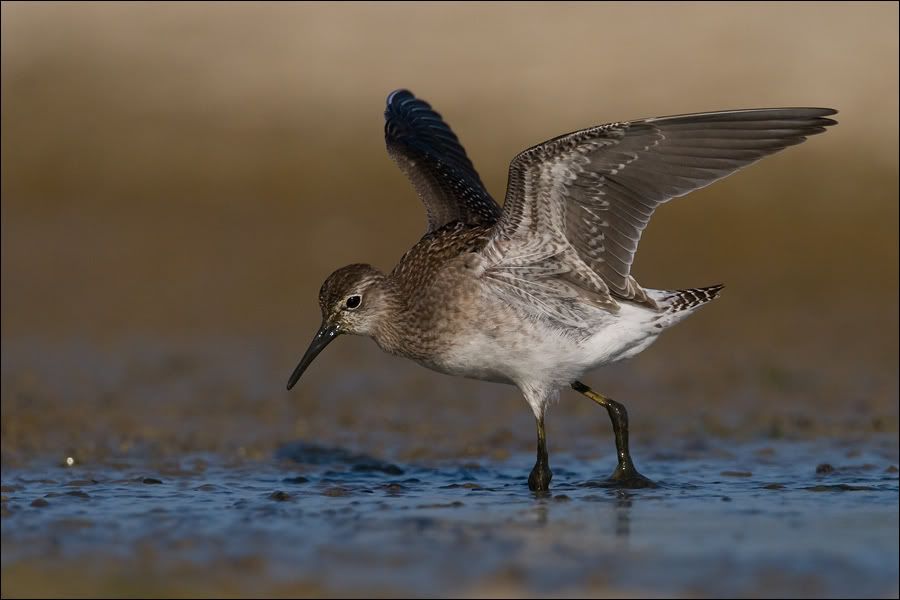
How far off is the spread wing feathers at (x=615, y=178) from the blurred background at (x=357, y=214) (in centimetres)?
233

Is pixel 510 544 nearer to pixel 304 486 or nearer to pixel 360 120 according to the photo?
pixel 304 486

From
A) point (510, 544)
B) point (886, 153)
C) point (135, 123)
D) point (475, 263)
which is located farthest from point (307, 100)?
point (510, 544)

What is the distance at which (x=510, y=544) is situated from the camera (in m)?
6.62

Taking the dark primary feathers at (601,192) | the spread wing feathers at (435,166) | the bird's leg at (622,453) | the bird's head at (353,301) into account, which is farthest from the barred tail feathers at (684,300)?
the bird's head at (353,301)

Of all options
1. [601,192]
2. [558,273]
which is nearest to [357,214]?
[558,273]

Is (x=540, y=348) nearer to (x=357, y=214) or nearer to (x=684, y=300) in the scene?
(x=684, y=300)

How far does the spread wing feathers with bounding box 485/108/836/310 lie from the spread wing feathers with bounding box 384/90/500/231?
1.18 meters

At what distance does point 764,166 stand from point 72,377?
329 inches

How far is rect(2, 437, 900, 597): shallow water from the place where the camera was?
6.05 m

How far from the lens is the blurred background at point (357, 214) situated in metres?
11.3

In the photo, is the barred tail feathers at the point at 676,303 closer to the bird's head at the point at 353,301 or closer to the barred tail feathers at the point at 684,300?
the barred tail feathers at the point at 684,300

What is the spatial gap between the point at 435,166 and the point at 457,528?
3505 millimetres

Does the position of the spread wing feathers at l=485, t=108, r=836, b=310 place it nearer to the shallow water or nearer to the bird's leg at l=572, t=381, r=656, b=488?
the bird's leg at l=572, t=381, r=656, b=488

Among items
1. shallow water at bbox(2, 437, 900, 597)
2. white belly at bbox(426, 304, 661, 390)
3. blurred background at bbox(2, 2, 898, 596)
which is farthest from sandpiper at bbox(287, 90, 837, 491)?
blurred background at bbox(2, 2, 898, 596)
